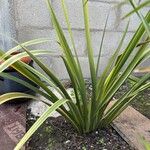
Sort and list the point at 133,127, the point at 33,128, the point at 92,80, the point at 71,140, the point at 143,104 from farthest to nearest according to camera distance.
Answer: the point at 143,104 < the point at 133,127 < the point at 71,140 < the point at 92,80 < the point at 33,128

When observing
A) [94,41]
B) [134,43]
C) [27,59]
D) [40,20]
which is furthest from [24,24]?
[134,43]

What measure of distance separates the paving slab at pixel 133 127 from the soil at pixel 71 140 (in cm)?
3

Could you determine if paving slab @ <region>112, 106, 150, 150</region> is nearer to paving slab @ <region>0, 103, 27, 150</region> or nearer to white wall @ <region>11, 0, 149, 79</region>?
paving slab @ <region>0, 103, 27, 150</region>

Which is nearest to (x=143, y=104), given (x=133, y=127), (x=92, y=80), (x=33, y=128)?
(x=133, y=127)

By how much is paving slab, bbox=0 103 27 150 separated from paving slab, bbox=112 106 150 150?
1.65 feet

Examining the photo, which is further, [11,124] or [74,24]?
[74,24]

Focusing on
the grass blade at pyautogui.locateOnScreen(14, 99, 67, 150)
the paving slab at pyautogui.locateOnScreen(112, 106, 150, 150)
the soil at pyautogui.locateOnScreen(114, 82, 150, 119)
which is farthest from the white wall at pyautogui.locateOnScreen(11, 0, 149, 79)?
the grass blade at pyautogui.locateOnScreen(14, 99, 67, 150)

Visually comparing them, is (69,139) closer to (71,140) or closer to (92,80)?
(71,140)

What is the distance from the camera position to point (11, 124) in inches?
68.3

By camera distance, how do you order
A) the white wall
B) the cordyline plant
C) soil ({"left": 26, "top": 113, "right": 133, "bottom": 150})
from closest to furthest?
the cordyline plant, soil ({"left": 26, "top": 113, "right": 133, "bottom": 150}), the white wall

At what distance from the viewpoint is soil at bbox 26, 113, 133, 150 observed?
1.53m

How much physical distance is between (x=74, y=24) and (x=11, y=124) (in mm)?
859

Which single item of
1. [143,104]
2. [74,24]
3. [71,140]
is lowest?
[71,140]

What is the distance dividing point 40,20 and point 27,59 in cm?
32
